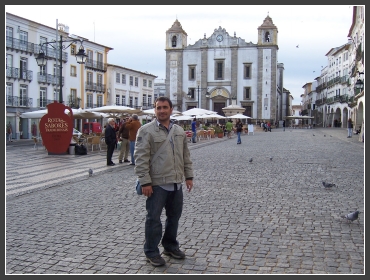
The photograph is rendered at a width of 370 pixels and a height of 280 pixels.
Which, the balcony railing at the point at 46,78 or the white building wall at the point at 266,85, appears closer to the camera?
the balcony railing at the point at 46,78

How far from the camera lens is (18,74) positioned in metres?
→ 36.1

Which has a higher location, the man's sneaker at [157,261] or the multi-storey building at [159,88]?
the multi-storey building at [159,88]

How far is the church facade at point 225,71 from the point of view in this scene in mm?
57938

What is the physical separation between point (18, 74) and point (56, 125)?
24832 mm

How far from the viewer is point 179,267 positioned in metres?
4.01

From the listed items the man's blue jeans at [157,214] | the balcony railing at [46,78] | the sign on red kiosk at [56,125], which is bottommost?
the man's blue jeans at [157,214]

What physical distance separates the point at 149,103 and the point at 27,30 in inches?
1161

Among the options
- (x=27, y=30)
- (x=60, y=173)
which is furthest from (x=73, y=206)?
(x=27, y=30)

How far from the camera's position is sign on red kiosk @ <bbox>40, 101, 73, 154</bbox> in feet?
45.3

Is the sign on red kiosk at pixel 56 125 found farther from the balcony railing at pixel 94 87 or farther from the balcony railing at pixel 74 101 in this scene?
the balcony railing at pixel 94 87

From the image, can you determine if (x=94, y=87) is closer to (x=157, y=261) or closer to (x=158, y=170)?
(x=158, y=170)

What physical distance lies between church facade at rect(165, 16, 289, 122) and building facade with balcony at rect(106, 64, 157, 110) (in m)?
4.25

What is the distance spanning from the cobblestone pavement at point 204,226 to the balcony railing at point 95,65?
39067 mm

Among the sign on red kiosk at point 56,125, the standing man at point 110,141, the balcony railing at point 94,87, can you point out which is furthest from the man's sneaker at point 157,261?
the balcony railing at point 94,87
